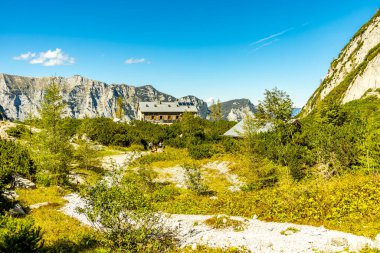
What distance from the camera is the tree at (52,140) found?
72.2 feet

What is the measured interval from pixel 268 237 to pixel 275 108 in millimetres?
13688

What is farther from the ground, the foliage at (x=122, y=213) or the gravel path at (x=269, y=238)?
the foliage at (x=122, y=213)

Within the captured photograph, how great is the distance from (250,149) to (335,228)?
10952mm

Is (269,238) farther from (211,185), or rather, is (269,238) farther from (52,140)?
(52,140)

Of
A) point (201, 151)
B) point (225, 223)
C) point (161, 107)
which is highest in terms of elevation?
point (161, 107)

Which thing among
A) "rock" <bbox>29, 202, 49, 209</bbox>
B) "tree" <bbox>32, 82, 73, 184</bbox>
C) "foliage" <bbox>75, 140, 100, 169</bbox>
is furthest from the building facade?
"rock" <bbox>29, 202, 49, 209</bbox>

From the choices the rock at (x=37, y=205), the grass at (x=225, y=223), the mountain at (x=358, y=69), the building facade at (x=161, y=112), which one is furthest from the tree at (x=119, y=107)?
the grass at (x=225, y=223)

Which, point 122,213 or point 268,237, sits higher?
point 122,213

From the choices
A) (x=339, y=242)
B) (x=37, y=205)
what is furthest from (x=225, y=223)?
(x=37, y=205)

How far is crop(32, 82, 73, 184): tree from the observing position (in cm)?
2202

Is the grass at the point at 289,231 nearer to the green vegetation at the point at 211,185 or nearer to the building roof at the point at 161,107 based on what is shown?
the green vegetation at the point at 211,185

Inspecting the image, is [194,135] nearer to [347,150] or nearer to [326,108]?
[326,108]

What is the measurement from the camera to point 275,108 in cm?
2283

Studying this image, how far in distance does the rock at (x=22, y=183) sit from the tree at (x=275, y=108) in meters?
18.4
